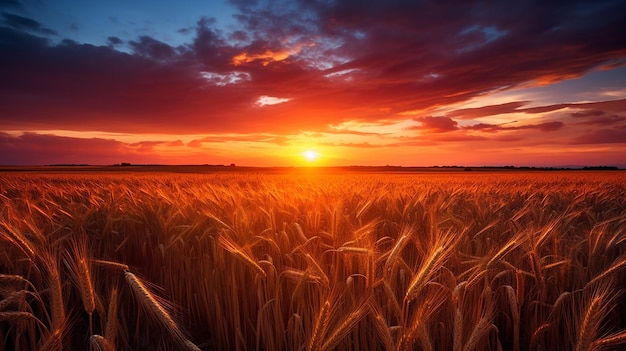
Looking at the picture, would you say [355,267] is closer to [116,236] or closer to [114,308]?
[114,308]

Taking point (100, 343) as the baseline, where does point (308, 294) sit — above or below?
below

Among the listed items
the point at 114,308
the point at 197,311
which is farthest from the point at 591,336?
the point at 197,311

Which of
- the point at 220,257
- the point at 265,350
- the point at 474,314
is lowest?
the point at 265,350

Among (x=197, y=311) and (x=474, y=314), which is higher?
(x=474, y=314)

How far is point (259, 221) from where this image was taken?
325cm

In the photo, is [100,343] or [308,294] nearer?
[100,343]

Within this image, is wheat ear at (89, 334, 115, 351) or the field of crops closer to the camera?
wheat ear at (89, 334, 115, 351)

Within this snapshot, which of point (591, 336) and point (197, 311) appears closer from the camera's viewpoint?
point (591, 336)

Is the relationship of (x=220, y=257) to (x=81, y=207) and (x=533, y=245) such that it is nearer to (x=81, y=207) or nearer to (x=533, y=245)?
(x=533, y=245)

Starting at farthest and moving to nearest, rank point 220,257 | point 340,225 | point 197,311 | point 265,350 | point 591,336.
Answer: point 340,225 < point 220,257 < point 197,311 < point 265,350 < point 591,336

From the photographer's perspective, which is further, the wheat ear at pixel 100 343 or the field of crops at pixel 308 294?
the field of crops at pixel 308 294

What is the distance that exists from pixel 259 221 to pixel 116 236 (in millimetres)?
1359

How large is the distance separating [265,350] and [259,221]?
1683 mm

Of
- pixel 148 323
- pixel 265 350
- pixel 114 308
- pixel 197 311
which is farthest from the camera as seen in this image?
pixel 197 311
